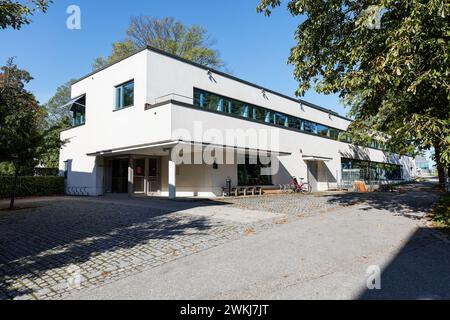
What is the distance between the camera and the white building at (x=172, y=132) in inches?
545

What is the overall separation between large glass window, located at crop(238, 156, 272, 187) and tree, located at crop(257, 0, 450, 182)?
9.86 m

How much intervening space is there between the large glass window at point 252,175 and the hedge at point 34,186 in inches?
497

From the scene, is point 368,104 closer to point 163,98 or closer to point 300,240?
point 300,240

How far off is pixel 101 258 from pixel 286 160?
17.8 meters

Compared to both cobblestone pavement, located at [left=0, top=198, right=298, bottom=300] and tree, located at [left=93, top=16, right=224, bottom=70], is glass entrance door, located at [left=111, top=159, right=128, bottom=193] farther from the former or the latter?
tree, located at [left=93, top=16, right=224, bottom=70]

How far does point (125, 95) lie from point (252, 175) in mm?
9393

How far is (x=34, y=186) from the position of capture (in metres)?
18.6

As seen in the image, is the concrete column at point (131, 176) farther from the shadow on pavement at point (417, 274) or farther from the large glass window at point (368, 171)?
the large glass window at point (368, 171)

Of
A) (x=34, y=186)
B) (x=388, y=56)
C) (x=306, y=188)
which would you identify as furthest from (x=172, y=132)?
(x=306, y=188)

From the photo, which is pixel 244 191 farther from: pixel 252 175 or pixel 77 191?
pixel 77 191

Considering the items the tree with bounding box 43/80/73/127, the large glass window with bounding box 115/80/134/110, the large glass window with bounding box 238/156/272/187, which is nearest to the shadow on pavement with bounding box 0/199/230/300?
the large glass window with bounding box 115/80/134/110

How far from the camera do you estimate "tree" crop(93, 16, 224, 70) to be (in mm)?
31922
